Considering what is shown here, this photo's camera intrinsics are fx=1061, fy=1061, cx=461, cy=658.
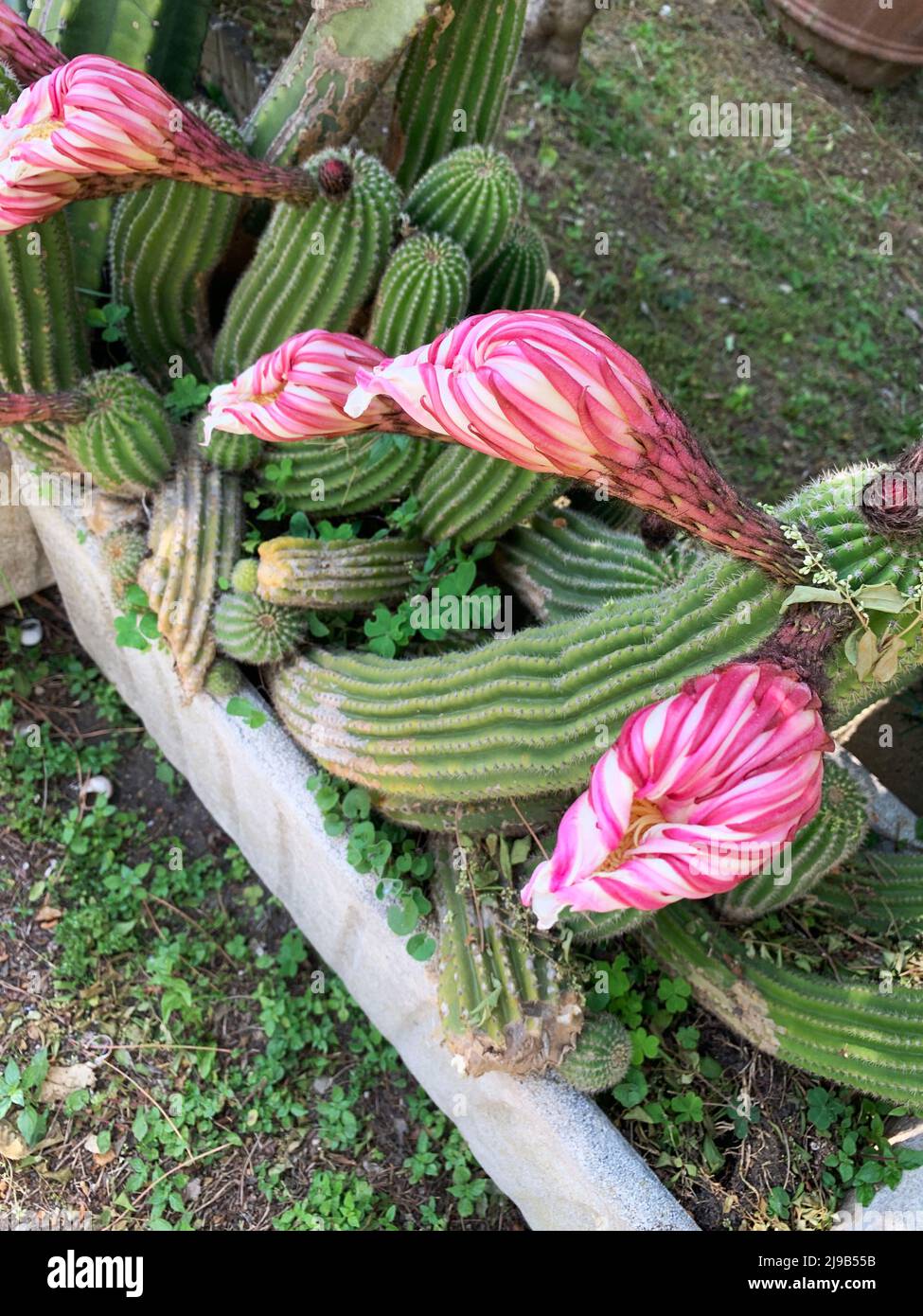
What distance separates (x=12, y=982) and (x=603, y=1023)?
1.23m

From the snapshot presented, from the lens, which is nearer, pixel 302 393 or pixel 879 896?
pixel 302 393

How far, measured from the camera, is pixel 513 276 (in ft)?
6.80

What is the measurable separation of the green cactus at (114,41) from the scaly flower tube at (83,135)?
480mm

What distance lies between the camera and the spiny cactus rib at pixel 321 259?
1.85 metres

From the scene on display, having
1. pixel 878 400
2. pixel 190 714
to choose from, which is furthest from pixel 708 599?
pixel 878 400

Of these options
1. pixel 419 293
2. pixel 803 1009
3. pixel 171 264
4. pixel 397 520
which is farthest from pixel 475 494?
pixel 803 1009

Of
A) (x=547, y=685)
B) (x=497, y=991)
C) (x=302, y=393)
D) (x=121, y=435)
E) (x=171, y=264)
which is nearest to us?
(x=302, y=393)

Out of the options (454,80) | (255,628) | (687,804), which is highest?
(454,80)

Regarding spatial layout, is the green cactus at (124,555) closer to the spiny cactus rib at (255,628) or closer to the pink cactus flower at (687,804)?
the spiny cactus rib at (255,628)

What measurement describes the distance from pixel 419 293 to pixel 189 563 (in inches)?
24.9

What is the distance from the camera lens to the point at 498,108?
220cm

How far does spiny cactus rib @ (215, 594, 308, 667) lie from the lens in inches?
74.5

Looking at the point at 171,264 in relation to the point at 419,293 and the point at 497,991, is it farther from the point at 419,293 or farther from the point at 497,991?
the point at 497,991

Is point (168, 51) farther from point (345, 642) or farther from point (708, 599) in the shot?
point (708, 599)
